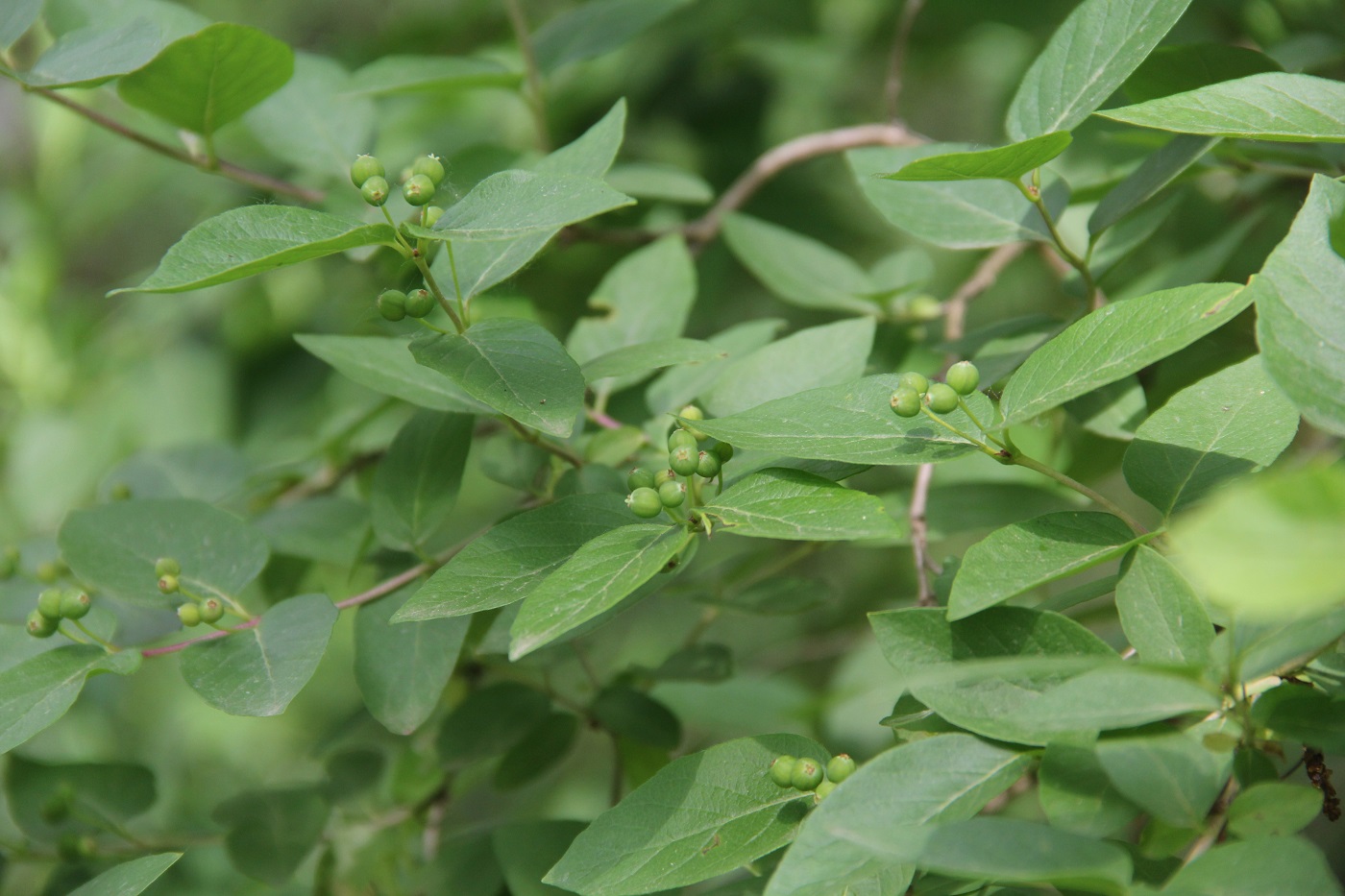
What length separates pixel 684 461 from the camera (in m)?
0.60

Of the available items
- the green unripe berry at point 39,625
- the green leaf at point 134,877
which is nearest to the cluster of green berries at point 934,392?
the green leaf at point 134,877

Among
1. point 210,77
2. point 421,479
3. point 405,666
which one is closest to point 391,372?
point 421,479

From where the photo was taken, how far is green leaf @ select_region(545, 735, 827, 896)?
563mm

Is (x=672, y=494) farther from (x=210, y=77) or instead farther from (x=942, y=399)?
(x=210, y=77)

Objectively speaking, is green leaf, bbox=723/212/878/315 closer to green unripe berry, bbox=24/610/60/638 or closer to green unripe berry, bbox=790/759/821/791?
green unripe berry, bbox=790/759/821/791

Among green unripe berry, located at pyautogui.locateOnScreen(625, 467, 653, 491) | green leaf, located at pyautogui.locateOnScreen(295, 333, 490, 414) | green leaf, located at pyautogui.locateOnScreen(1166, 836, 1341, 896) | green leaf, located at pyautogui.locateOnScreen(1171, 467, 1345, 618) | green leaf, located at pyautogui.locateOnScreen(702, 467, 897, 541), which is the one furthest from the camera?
green leaf, located at pyautogui.locateOnScreen(295, 333, 490, 414)

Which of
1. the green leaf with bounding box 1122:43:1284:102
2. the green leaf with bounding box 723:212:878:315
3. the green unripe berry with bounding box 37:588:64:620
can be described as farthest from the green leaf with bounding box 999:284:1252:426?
the green unripe berry with bounding box 37:588:64:620

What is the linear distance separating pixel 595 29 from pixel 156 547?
724 mm

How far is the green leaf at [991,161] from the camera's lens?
610 mm

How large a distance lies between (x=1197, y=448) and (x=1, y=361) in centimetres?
194

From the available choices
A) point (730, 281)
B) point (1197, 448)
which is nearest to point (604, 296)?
point (1197, 448)

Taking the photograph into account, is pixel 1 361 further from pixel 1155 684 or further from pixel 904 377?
pixel 1155 684

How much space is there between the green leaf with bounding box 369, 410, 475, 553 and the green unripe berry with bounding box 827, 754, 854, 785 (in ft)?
1.12

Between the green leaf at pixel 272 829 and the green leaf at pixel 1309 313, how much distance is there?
0.84 m
